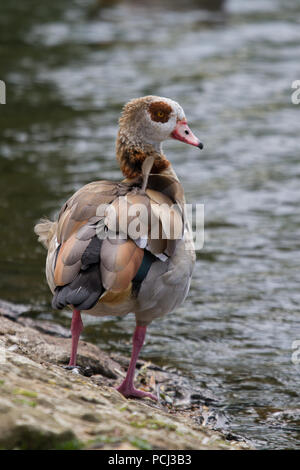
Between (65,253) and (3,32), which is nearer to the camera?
(65,253)

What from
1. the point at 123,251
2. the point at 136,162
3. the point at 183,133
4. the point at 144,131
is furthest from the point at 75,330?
the point at 183,133

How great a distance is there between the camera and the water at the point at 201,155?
692cm

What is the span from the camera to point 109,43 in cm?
1944

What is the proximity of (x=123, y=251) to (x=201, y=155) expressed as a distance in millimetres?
7538

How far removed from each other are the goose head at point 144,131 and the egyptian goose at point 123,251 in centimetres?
20

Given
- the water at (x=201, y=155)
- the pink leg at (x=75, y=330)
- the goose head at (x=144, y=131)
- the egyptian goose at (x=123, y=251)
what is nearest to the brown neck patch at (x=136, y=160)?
the goose head at (x=144, y=131)

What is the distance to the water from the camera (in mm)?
6922

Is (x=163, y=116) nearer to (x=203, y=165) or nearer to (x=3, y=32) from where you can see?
(x=203, y=165)

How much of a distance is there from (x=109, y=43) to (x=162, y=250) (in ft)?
48.9

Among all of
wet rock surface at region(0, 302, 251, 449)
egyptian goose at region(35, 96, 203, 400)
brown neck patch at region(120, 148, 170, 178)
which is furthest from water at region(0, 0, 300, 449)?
brown neck patch at region(120, 148, 170, 178)

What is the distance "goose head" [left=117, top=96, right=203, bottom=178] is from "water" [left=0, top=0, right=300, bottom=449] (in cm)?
170

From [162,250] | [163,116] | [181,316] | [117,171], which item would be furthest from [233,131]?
[162,250]

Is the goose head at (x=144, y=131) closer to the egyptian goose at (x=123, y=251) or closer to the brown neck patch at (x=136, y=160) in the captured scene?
the brown neck patch at (x=136, y=160)

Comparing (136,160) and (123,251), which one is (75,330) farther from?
(136,160)
